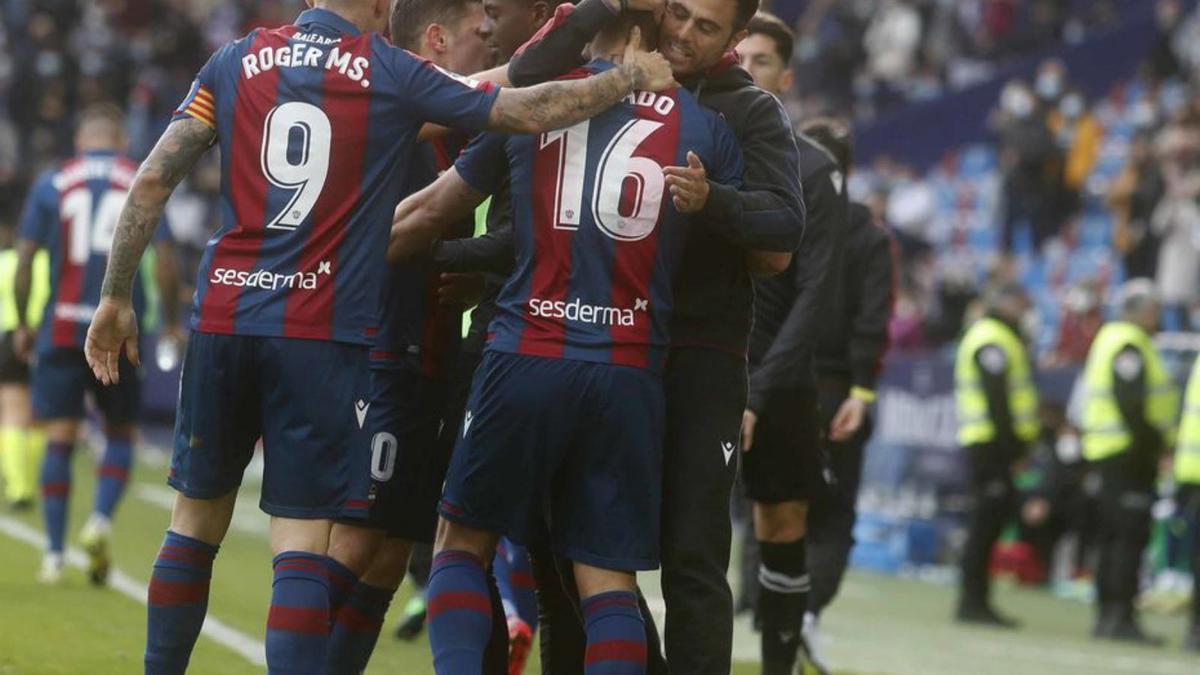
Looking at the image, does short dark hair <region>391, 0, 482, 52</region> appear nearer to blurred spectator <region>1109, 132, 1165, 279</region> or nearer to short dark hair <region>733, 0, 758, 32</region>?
short dark hair <region>733, 0, 758, 32</region>

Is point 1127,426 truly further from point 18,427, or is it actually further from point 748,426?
point 18,427

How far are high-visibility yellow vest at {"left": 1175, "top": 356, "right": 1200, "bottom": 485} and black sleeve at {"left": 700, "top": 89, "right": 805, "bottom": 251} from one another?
282 inches

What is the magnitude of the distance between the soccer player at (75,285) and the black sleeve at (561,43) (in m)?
5.26

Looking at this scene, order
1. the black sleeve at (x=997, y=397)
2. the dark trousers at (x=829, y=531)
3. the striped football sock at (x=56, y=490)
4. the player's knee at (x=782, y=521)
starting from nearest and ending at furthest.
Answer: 1. the player's knee at (x=782, y=521)
2. the dark trousers at (x=829, y=531)
3. the striped football sock at (x=56, y=490)
4. the black sleeve at (x=997, y=397)

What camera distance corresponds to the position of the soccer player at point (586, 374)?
5.61 metres

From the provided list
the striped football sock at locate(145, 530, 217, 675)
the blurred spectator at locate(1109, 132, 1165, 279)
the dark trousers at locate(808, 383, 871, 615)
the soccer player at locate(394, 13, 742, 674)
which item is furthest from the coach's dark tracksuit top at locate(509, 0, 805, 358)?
the blurred spectator at locate(1109, 132, 1165, 279)

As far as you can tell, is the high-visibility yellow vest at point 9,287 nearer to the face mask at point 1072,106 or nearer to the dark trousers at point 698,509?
the dark trousers at point 698,509

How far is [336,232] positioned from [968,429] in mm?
8891

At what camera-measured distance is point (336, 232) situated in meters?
5.73

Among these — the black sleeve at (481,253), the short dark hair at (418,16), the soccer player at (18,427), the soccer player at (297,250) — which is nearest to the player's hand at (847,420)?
the short dark hair at (418,16)

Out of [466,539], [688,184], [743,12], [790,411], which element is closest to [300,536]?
[466,539]

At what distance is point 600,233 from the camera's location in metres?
5.61

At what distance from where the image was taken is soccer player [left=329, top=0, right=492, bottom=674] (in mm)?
6500

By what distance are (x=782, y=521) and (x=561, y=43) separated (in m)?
2.27
